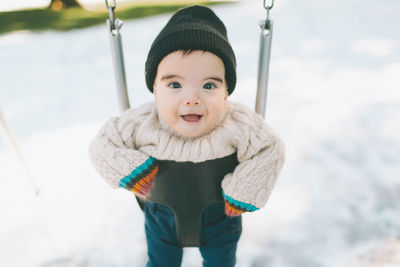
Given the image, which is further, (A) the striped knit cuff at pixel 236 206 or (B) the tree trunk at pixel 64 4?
(B) the tree trunk at pixel 64 4

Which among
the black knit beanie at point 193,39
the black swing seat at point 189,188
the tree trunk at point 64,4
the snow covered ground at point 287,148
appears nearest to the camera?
the black knit beanie at point 193,39

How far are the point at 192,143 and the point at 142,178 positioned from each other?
5.5 inches

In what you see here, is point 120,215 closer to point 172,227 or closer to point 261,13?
point 172,227

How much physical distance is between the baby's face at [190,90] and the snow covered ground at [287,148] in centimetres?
53

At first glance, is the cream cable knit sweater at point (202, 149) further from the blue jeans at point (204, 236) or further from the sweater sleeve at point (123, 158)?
the blue jeans at point (204, 236)

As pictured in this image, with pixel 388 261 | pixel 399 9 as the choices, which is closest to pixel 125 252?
pixel 388 261

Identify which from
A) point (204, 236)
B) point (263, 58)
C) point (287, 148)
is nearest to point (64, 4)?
point (287, 148)

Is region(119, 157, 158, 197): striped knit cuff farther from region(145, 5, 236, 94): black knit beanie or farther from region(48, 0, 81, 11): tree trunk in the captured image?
region(48, 0, 81, 11): tree trunk

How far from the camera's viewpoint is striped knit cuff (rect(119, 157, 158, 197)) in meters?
0.71

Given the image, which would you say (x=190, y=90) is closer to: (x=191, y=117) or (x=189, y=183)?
(x=191, y=117)

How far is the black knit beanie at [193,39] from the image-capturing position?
64 cm

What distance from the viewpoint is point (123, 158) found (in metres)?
0.71

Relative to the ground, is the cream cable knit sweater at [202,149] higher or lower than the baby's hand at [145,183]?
higher

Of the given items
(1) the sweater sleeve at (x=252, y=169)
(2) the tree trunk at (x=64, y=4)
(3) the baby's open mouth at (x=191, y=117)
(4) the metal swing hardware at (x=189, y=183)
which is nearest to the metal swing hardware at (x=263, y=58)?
(4) the metal swing hardware at (x=189, y=183)
